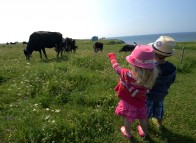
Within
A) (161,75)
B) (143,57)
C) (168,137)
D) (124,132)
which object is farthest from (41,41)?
(143,57)

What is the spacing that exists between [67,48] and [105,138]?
23.2 m

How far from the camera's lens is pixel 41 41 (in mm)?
21578

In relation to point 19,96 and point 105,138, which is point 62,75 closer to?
point 19,96

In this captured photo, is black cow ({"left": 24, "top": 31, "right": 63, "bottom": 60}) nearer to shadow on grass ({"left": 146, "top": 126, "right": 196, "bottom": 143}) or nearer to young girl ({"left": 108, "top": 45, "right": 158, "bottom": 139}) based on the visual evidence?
shadow on grass ({"left": 146, "top": 126, "right": 196, "bottom": 143})

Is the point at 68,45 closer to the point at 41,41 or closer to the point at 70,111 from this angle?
the point at 41,41

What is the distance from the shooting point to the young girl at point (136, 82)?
5578mm

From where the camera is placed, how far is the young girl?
5.58 metres

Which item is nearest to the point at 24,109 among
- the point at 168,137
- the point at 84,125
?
the point at 84,125

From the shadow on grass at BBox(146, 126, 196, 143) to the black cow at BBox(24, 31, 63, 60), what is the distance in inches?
598

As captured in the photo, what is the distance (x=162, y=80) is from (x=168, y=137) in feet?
5.28

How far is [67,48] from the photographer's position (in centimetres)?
2914

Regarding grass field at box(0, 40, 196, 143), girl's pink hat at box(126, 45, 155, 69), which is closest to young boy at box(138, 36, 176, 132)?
grass field at box(0, 40, 196, 143)

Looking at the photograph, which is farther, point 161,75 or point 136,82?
point 161,75

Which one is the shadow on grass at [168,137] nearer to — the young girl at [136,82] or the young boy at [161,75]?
the young boy at [161,75]
